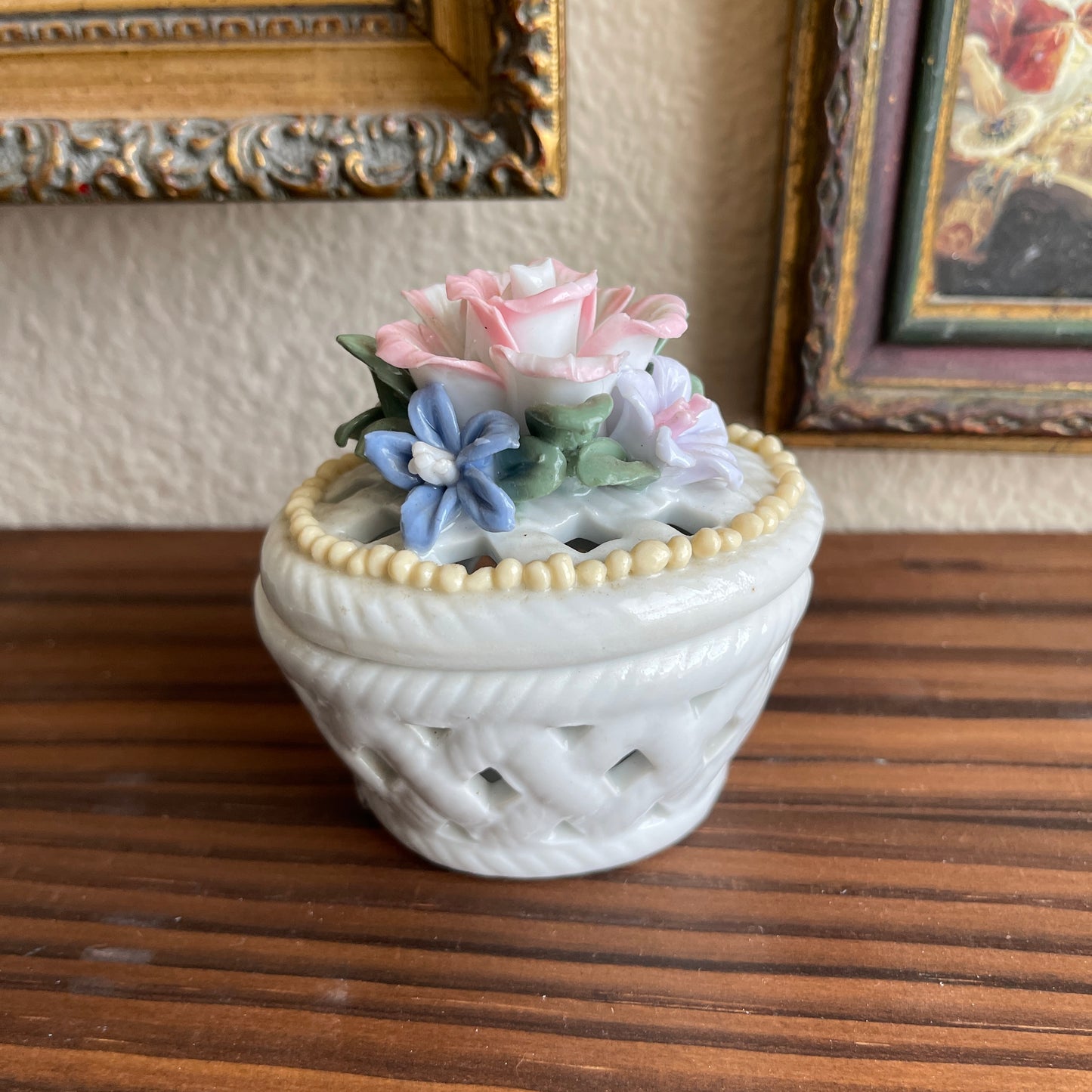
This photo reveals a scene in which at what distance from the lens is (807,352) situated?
21.4 inches

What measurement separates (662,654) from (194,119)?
380mm

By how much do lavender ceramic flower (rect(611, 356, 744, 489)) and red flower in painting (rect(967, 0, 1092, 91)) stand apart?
0.31 meters

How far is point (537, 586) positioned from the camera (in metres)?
0.31

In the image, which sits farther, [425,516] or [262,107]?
[262,107]

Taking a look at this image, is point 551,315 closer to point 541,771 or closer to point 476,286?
point 476,286

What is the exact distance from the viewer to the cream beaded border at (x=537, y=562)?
31 cm

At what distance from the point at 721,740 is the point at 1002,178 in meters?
0.39

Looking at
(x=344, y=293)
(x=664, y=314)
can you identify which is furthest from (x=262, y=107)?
(x=664, y=314)

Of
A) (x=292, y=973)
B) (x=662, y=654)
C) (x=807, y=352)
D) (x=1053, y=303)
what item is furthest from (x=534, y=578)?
(x=1053, y=303)

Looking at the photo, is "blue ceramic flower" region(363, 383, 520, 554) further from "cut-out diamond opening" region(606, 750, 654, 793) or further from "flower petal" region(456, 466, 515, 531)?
"cut-out diamond opening" region(606, 750, 654, 793)

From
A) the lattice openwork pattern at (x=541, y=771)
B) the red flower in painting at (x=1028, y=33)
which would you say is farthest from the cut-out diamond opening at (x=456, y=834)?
the red flower in painting at (x=1028, y=33)

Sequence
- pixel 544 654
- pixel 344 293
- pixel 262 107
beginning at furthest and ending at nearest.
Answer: pixel 344 293
pixel 262 107
pixel 544 654

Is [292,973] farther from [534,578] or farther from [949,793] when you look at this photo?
[949,793]

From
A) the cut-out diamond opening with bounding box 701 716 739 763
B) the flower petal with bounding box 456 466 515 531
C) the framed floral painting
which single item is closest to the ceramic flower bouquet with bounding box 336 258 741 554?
the flower petal with bounding box 456 466 515 531
